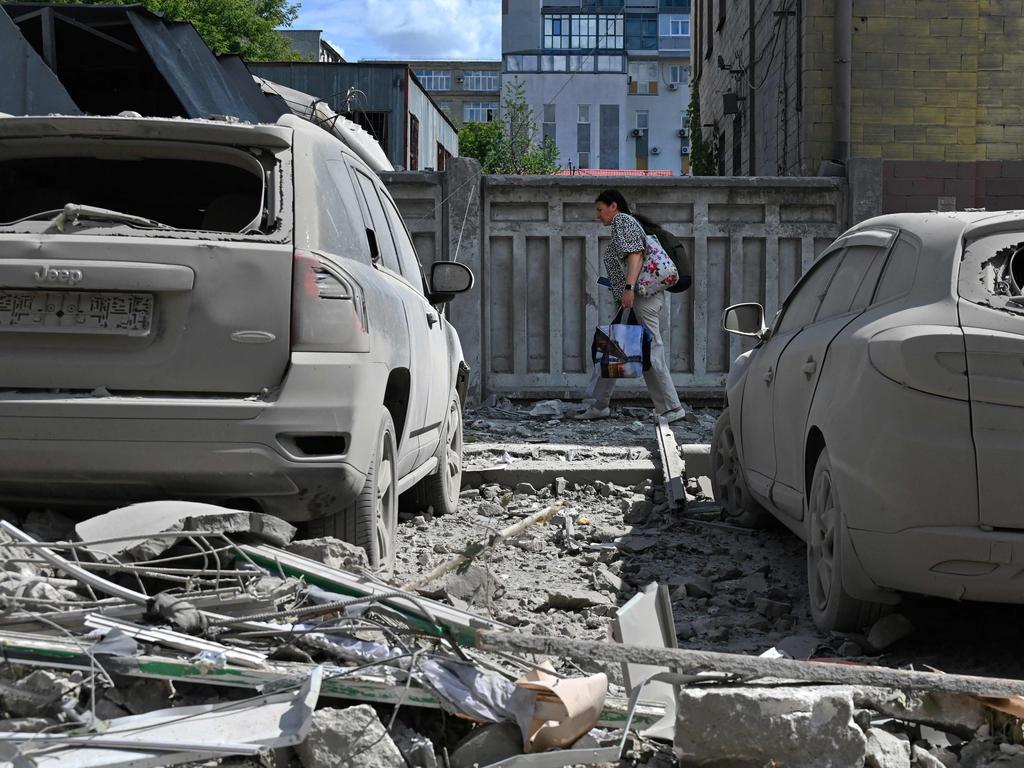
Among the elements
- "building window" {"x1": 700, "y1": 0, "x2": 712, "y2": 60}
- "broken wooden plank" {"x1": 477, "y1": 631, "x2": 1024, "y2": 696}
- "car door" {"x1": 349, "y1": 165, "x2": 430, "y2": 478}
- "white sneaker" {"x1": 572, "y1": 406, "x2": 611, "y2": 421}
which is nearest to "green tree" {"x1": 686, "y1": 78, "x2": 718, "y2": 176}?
"building window" {"x1": 700, "y1": 0, "x2": 712, "y2": 60}

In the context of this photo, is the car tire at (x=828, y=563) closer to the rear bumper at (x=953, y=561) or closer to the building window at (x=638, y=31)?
the rear bumper at (x=953, y=561)

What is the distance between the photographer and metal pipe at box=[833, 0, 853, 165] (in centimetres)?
1432

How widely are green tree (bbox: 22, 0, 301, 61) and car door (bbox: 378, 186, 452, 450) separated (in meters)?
36.0

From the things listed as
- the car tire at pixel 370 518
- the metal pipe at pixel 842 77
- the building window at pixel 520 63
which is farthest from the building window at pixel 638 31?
the car tire at pixel 370 518

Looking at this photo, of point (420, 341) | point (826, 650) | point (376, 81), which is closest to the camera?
point (826, 650)

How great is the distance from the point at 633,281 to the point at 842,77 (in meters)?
5.27

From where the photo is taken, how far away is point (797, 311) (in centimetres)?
622

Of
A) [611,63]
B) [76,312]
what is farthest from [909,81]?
[611,63]

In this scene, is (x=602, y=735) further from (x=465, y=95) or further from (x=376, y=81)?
(x=465, y=95)

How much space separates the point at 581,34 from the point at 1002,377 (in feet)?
276

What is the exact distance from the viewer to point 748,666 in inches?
128

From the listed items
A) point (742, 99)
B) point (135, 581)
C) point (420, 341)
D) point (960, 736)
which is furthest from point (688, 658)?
point (742, 99)

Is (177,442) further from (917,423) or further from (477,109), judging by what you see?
(477,109)

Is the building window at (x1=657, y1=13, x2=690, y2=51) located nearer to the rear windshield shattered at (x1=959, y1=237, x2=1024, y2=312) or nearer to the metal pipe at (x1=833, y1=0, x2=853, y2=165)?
the metal pipe at (x1=833, y1=0, x2=853, y2=165)
